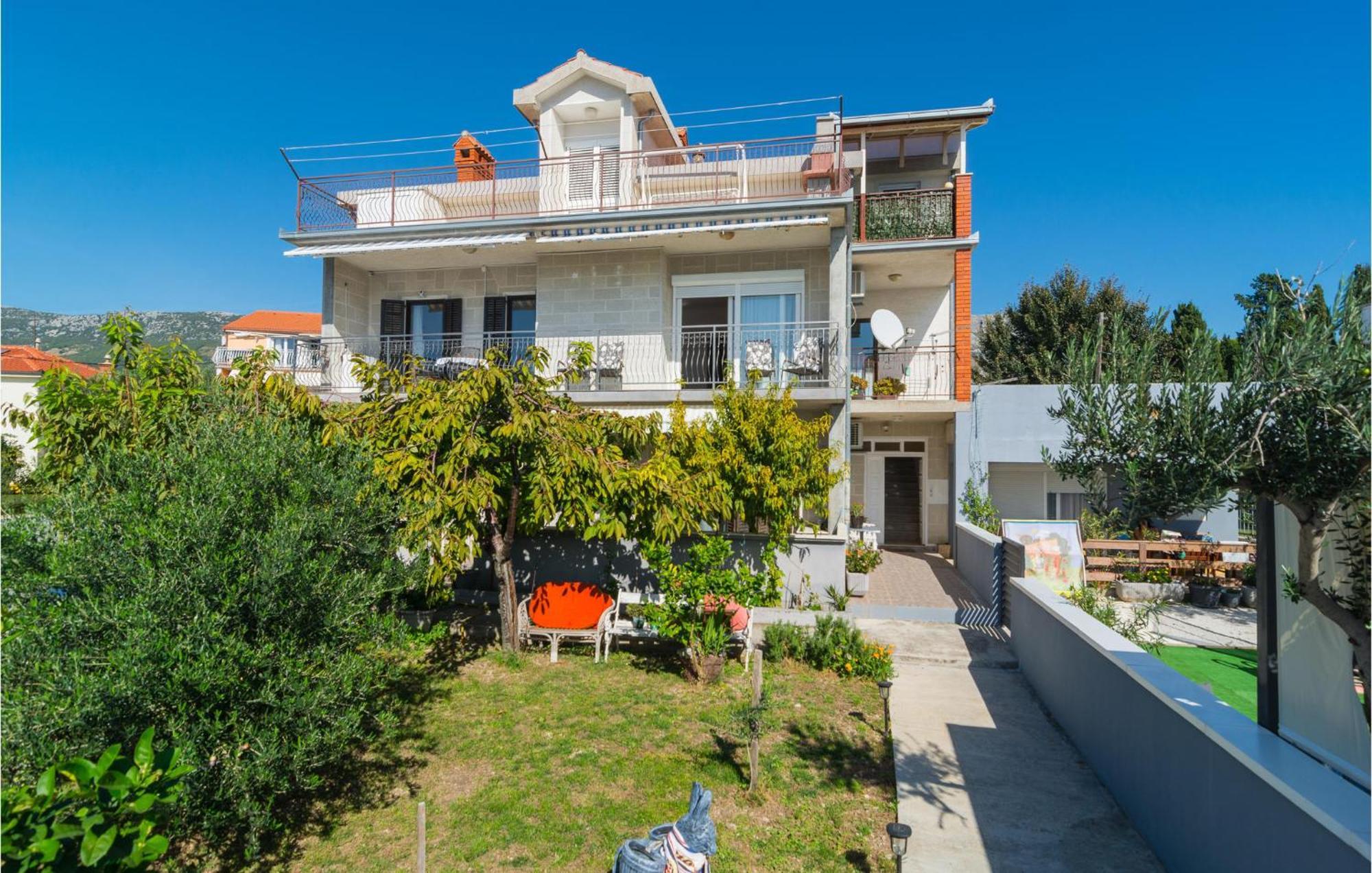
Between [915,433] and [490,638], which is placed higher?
[915,433]

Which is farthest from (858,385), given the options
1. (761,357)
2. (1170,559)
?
(1170,559)

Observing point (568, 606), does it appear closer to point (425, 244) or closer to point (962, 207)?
point (425, 244)

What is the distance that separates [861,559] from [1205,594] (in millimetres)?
6883

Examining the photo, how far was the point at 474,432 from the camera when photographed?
8.44m

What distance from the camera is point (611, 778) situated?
5941 mm

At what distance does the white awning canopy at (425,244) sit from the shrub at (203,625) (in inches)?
344

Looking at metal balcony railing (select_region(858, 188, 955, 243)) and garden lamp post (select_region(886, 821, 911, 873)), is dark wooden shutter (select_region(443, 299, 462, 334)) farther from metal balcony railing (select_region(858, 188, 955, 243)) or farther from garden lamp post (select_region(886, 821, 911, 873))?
garden lamp post (select_region(886, 821, 911, 873))

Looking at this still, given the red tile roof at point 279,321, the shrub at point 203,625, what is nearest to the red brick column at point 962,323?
the shrub at point 203,625

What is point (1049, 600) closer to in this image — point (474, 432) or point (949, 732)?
point (949, 732)

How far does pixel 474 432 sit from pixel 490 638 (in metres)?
3.68

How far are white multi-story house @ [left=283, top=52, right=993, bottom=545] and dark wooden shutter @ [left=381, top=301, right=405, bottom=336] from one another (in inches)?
2.0

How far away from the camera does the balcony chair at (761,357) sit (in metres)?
12.8

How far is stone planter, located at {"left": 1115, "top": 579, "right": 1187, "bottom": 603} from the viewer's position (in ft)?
43.1

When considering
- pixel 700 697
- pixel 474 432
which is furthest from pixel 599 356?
pixel 700 697
